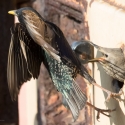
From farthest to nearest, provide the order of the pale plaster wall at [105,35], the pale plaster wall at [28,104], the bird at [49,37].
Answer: the pale plaster wall at [28,104], the pale plaster wall at [105,35], the bird at [49,37]

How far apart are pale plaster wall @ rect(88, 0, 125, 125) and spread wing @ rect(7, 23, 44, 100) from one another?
0.13 metres

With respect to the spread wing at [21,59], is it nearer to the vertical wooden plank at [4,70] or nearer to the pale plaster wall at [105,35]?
the pale plaster wall at [105,35]

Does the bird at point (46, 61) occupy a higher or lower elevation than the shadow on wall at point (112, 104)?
higher

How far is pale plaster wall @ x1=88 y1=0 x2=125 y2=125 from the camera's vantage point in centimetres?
94

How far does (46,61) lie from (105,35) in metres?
0.13

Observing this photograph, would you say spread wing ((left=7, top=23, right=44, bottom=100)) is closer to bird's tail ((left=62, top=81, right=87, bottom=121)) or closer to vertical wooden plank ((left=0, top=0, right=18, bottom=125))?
bird's tail ((left=62, top=81, right=87, bottom=121))

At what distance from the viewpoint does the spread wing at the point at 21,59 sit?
3.04ft

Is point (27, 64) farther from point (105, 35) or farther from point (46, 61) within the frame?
point (105, 35)

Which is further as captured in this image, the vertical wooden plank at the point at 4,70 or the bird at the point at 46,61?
the vertical wooden plank at the point at 4,70

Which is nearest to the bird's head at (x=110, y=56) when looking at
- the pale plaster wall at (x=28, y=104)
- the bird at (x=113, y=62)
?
the bird at (x=113, y=62)

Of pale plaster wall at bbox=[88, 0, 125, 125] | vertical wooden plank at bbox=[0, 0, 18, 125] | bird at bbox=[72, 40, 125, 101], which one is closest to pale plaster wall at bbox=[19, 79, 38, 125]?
vertical wooden plank at bbox=[0, 0, 18, 125]

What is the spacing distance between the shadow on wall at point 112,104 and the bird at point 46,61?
7 cm

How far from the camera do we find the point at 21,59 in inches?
37.3

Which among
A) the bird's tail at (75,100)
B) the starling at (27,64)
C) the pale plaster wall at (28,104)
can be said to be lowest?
the pale plaster wall at (28,104)
